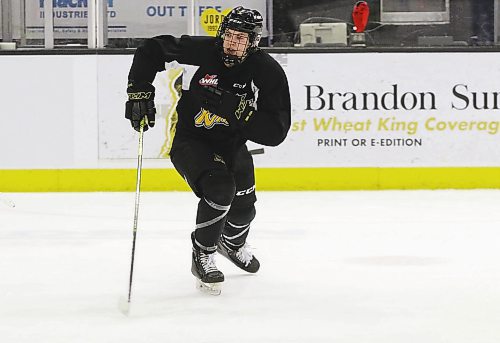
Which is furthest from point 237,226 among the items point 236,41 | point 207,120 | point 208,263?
point 236,41

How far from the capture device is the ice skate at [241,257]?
12.5ft

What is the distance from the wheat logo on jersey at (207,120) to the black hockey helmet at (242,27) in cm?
19

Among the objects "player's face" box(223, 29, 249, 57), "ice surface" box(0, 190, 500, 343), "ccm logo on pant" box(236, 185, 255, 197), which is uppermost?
"player's face" box(223, 29, 249, 57)

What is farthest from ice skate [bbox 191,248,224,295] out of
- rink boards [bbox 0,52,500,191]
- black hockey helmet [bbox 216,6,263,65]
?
rink boards [bbox 0,52,500,191]

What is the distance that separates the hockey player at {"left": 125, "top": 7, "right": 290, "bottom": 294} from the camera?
10.9 feet

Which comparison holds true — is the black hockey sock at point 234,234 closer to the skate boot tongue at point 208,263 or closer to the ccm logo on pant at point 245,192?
the ccm logo on pant at point 245,192

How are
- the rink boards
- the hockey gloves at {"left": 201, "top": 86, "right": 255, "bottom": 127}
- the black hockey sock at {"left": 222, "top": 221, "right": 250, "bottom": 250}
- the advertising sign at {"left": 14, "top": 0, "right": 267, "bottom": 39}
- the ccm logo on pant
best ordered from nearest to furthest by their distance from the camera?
1. the hockey gloves at {"left": 201, "top": 86, "right": 255, "bottom": 127}
2. the ccm logo on pant
3. the black hockey sock at {"left": 222, "top": 221, "right": 250, "bottom": 250}
4. the rink boards
5. the advertising sign at {"left": 14, "top": 0, "right": 267, "bottom": 39}

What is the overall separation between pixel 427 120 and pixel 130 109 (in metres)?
3.88

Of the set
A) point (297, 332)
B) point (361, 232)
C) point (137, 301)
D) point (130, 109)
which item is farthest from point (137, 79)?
point (361, 232)

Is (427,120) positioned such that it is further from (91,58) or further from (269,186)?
(91,58)

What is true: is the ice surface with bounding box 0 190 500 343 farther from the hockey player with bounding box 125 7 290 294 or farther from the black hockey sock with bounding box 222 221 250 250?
the hockey player with bounding box 125 7 290 294

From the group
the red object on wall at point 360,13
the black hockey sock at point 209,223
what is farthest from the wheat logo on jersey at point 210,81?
the red object on wall at point 360,13

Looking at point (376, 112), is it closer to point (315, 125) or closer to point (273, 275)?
point (315, 125)

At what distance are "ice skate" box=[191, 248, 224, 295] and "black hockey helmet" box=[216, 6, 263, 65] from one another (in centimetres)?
64
